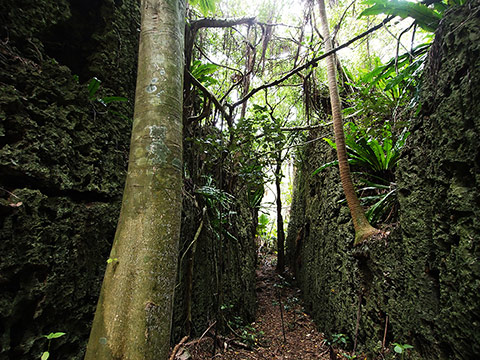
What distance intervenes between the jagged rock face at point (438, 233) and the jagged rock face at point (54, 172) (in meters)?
2.29

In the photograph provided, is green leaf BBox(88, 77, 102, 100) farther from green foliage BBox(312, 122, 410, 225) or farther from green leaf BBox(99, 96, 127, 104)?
green foliage BBox(312, 122, 410, 225)

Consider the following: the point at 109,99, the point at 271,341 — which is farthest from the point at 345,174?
the point at 271,341

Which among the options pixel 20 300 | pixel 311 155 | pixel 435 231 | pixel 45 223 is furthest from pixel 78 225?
pixel 311 155

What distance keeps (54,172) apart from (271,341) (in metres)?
3.76

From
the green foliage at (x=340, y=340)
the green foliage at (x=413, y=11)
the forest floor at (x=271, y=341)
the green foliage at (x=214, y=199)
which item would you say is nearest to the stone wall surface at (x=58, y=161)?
the forest floor at (x=271, y=341)

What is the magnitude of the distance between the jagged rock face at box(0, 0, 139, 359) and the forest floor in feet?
→ 3.32

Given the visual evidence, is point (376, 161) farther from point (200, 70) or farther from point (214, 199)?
point (200, 70)

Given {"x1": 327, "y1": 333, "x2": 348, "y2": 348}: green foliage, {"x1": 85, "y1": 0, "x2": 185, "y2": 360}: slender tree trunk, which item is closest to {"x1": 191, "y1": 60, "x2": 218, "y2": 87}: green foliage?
{"x1": 85, "y1": 0, "x2": 185, "y2": 360}: slender tree trunk

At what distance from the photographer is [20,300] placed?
119 centimetres

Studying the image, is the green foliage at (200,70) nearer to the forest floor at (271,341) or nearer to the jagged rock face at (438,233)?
the jagged rock face at (438,233)

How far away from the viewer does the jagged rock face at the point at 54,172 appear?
122 centimetres

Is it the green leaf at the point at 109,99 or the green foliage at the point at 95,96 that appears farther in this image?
the green leaf at the point at 109,99

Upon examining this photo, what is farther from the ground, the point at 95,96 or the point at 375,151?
the point at 95,96

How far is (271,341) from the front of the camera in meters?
3.58
